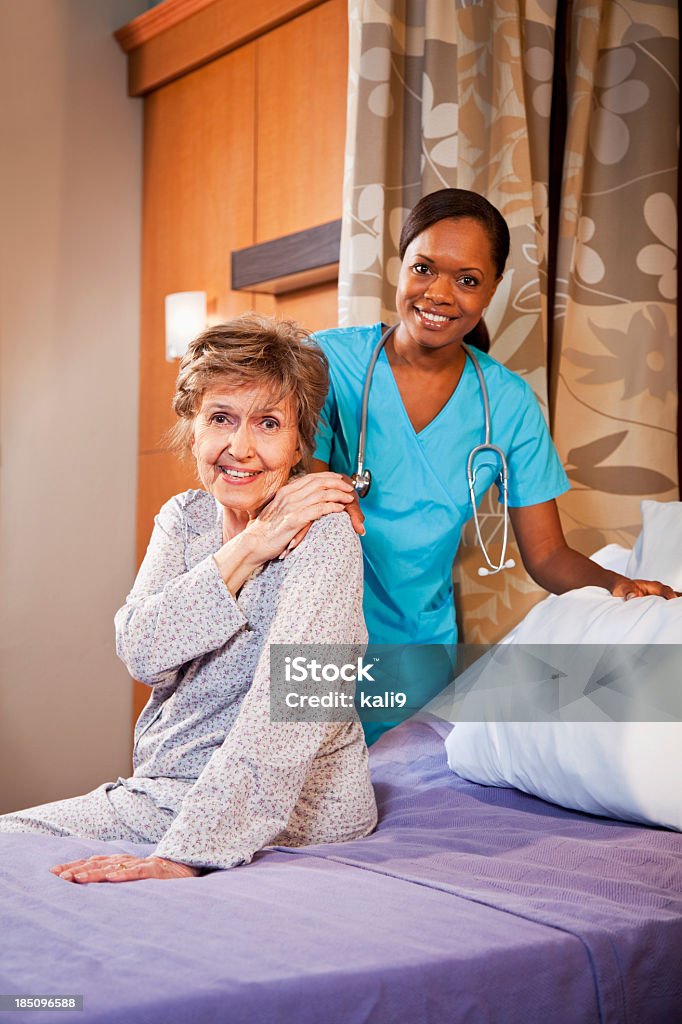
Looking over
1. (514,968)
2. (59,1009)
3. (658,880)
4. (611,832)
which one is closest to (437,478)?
(611,832)

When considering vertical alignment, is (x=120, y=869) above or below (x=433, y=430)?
below

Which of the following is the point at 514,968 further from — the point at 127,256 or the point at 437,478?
the point at 127,256

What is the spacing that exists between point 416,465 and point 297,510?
511 millimetres

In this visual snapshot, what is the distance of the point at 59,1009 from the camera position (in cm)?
77

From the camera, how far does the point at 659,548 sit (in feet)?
5.55

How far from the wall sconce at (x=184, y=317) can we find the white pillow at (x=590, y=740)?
177 centimetres

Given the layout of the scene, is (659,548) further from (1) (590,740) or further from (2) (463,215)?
(2) (463,215)

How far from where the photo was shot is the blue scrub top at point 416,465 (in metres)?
1.82

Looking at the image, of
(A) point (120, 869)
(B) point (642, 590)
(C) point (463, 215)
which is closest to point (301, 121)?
(C) point (463, 215)

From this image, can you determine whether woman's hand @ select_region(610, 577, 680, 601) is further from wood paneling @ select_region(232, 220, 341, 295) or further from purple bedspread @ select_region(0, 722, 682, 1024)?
wood paneling @ select_region(232, 220, 341, 295)

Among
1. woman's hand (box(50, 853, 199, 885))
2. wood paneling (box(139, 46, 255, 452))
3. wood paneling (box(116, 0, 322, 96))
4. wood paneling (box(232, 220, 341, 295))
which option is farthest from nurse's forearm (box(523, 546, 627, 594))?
wood paneling (box(116, 0, 322, 96))

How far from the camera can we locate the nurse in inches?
69.6

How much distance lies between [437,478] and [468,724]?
442 mm

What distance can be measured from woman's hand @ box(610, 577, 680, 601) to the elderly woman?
444 millimetres
